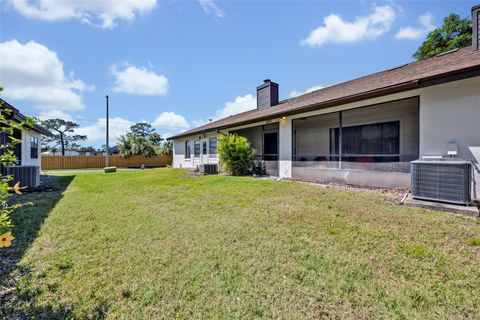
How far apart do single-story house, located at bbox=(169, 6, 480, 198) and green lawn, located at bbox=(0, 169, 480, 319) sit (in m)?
2.40

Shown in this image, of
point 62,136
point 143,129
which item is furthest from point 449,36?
point 62,136

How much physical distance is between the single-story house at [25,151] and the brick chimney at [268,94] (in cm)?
1168

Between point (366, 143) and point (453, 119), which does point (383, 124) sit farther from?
point (453, 119)

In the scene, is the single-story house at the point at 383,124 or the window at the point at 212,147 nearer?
the single-story house at the point at 383,124

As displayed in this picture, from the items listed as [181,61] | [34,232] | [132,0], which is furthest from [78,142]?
[34,232]

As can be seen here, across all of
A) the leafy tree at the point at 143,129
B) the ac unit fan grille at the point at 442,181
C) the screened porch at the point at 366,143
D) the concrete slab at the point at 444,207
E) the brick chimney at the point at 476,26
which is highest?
the leafy tree at the point at 143,129

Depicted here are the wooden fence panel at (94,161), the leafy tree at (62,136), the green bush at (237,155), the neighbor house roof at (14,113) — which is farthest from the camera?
the leafy tree at (62,136)

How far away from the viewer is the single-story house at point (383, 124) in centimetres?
573

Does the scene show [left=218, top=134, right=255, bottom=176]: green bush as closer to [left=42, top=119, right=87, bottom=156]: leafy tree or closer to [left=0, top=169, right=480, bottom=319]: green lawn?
[left=0, top=169, right=480, bottom=319]: green lawn

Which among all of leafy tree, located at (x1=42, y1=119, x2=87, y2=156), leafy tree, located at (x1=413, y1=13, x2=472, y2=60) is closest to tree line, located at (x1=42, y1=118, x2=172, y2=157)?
leafy tree, located at (x1=42, y1=119, x2=87, y2=156)

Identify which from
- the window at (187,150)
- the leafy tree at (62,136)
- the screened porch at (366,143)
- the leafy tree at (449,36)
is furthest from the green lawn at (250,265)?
the leafy tree at (62,136)

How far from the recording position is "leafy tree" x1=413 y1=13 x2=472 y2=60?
1587 cm

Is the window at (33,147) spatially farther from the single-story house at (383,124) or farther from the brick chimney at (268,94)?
the brick chimney at (268,94)

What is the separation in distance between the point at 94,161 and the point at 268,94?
24925 mm
